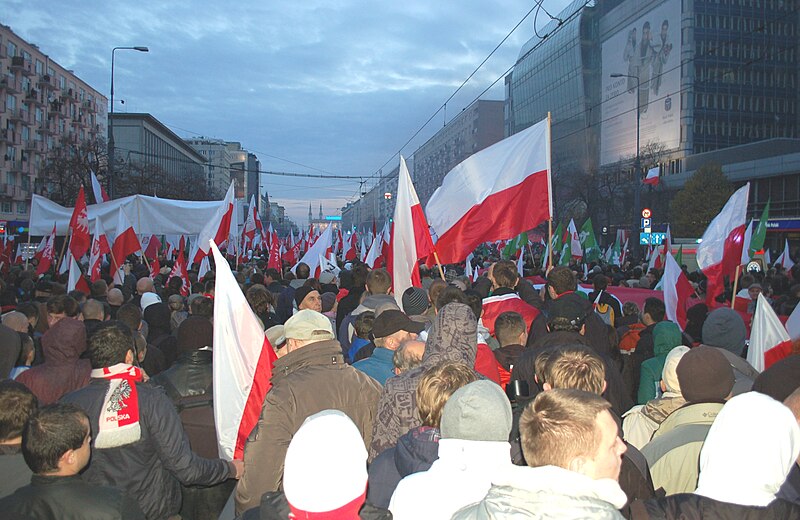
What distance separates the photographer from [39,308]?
25.3 ft

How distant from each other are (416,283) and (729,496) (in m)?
5.93

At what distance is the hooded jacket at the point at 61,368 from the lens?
172 inches

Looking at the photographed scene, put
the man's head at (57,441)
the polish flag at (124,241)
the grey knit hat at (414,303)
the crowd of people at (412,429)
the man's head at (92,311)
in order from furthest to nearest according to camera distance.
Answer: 1. the polish flag at (124,241)
2. the man's head at (92,311)
3. the grey knit hat at (414,303)
4. the man's head at (57,441)
5. the crowd of people at (412,429)

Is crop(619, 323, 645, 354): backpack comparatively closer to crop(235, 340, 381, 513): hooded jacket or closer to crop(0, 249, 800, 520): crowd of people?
crop(0, 249, 800, 520): crowd of people

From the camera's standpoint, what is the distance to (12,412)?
3.20m

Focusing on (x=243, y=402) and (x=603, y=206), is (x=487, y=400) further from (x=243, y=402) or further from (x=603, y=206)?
(x=603, y=206)

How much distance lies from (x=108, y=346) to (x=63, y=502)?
1015 millimetres

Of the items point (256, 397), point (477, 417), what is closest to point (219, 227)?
point (256, 397)

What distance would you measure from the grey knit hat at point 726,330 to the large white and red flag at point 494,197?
3.12 meters

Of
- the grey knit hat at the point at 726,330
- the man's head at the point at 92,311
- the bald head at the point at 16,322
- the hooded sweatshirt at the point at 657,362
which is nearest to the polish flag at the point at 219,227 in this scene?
the man's head at the point at 92,311

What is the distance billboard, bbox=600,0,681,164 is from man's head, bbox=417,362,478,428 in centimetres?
6622

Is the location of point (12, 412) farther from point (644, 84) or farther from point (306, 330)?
point (644, 84)

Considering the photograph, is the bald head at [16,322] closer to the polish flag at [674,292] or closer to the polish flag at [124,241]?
the polish flag at [124,241]

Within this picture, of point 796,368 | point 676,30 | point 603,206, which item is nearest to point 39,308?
point 796,368
